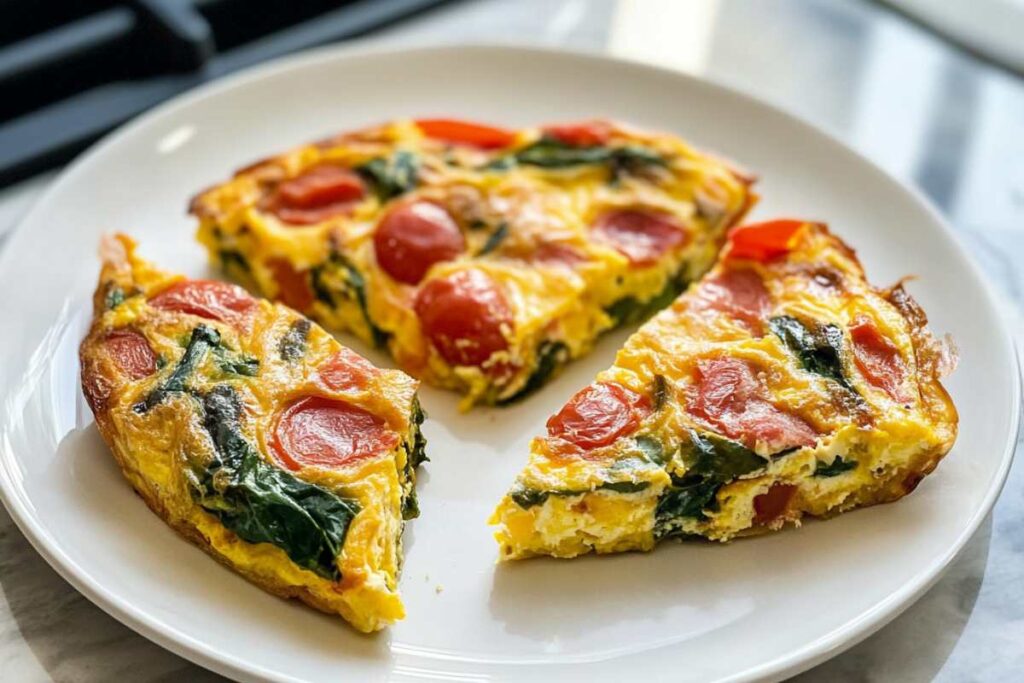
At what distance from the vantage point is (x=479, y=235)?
15.0 feet

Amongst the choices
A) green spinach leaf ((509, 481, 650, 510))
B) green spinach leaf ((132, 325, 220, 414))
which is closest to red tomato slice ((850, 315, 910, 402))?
green spinach leaf ((509, 481, 650, 510))

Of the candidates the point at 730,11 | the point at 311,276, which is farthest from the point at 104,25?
the point at 730,11

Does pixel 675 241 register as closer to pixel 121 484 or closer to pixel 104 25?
pixel 121 484

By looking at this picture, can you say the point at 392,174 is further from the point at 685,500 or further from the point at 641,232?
the point at 685,500

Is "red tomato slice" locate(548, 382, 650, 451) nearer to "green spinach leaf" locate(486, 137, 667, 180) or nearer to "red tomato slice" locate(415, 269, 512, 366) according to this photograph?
"red tomato slice" locate(415, 269, 512, 366)

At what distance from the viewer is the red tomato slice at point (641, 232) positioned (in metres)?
4.59

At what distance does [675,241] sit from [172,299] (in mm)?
1857

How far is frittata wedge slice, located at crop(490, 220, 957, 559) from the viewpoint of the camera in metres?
3.65

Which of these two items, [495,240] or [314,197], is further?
[314,197]

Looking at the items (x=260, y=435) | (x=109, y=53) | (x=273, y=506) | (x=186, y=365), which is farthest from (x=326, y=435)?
(x=109, y=53)

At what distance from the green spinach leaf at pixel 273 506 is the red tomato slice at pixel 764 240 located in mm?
1747

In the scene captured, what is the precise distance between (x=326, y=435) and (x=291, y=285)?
1.15 metres

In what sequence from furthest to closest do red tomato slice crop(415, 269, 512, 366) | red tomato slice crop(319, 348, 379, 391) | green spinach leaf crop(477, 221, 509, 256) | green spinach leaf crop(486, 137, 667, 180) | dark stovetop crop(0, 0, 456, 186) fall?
1. dark stovetop crop(0, 0, 456, 186)
2. green spinach leaf crop(486, 137, 667, 180)
3. green spinach leaf crop(477, 221, 509, 256)
4. red tomato slice crop(415, 269, 512, 366)
5. red tomato slice crop(319, 348, 379, 391)

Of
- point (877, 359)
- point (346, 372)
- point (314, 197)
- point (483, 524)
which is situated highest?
point (877, 359)
